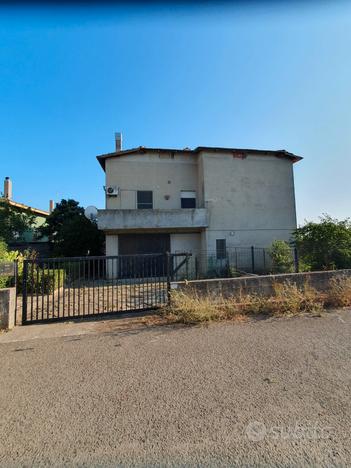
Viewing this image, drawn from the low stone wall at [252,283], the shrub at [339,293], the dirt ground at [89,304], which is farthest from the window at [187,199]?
the shrub at [339,293]

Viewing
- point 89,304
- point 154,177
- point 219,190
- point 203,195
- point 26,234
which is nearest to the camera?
point 89,304

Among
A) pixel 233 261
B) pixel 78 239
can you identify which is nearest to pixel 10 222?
pixel 78 239

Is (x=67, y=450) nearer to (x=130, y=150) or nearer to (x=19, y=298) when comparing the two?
(x=19, y=298)

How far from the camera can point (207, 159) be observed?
16.4 meters

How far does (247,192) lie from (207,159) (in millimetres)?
3462

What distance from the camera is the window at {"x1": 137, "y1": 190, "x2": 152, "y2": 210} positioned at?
54.3ft

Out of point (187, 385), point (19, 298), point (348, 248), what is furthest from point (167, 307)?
point (348, 248)

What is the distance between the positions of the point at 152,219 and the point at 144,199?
7.45ft

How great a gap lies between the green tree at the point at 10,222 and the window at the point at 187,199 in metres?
12.4

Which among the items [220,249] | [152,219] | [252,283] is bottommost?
[252,283]

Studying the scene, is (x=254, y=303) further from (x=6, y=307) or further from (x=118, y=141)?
(x=118, y=141)

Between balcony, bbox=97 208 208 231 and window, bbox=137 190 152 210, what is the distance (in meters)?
1.71

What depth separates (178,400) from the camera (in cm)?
269

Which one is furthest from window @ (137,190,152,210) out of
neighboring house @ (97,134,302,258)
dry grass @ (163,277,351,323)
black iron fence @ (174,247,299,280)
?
dry grass @ (163,277,351,323)
